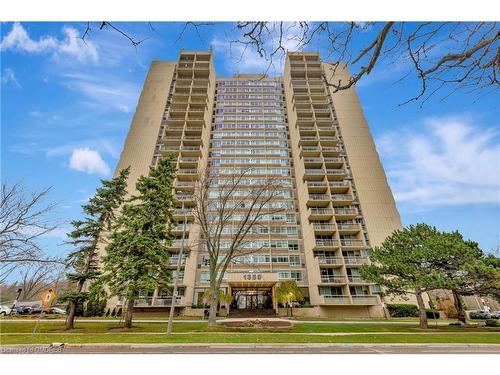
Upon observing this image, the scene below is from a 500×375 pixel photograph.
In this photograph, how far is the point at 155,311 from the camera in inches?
977

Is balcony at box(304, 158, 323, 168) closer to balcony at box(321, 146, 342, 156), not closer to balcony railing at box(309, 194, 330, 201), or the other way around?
balcony at box(321, 146, 342, 156)

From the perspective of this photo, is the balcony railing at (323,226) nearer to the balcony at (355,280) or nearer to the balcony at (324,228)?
the balcony at (324,228)

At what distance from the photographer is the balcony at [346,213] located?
28.8m

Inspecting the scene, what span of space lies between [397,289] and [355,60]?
17458mm

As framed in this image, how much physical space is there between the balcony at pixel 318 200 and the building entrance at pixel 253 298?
1109 centimetres

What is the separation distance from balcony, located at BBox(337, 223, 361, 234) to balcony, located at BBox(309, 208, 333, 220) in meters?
1.67

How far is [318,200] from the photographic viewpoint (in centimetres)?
2948

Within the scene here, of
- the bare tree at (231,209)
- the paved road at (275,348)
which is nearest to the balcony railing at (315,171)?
the bare tree at (231,209)

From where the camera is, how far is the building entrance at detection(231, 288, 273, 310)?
29.4 metres

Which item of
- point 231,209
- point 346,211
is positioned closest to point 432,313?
point 346,211

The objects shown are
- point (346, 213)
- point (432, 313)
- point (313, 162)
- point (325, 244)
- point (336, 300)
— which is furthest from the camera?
point (313, 162)

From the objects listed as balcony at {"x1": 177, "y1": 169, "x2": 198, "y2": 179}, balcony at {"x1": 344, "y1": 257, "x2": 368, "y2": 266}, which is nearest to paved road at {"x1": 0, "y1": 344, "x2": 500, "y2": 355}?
balcony at {"x1": 344, "y1": 257, "x2": 368, "y2": 266}

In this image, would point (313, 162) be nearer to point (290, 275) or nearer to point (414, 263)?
point (290, 275)

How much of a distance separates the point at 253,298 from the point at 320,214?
41.8 ft
